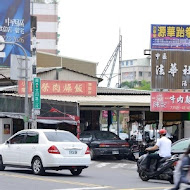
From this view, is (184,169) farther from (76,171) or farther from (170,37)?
(170,37)

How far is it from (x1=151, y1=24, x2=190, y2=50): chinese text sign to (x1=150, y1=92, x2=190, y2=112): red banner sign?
2.49 meters

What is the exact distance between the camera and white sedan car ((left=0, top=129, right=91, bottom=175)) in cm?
2039

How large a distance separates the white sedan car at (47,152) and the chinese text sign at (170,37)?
45.5 ft

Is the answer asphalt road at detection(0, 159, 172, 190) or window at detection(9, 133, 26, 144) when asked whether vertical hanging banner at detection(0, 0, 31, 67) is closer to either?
window at detection(9, 133, 26, 144)

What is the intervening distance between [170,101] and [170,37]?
3.41 meters

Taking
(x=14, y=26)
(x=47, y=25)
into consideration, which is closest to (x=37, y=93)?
(x=14, y=26)

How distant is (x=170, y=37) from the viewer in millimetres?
34406

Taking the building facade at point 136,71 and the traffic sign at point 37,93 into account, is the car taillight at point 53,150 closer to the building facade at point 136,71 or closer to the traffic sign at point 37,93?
the traffic sign at point 37,93

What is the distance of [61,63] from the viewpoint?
180ft

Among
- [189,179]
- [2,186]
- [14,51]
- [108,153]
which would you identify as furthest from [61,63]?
[189,179]

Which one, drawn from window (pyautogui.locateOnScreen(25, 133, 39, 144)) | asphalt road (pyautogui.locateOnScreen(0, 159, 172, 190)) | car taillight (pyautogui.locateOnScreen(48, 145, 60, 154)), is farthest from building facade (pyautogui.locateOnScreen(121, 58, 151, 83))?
car taillight (pyautogui.locateOnScreen(48, 145, 60, 154))

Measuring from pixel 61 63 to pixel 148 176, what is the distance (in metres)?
36.1

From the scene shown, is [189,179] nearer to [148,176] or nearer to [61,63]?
[148,176]

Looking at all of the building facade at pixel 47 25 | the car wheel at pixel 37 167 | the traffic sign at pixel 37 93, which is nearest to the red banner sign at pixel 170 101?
the traffic sign at pixel 37 93
